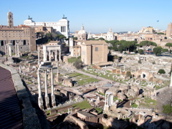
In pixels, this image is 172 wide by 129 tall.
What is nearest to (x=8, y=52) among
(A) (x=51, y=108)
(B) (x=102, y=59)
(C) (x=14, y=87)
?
(B) (x=102, y=59)

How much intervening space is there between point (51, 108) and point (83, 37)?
2123 inches

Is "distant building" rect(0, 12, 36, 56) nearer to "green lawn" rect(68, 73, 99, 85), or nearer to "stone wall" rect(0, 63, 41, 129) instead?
"green lawn" rect(68, 73, 99, 85)

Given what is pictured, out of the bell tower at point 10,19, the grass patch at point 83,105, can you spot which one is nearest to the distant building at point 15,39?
the bell tower at point 10,19

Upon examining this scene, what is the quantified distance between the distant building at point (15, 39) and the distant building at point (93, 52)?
2069 cm

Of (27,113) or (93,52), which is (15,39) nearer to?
(93,52)

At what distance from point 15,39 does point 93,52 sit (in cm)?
2654

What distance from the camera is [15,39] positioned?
5294 centimetres

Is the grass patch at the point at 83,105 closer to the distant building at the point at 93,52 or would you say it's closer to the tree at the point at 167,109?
the tree at the point at 167,109

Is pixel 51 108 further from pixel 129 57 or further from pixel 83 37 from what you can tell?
pixel 83 37

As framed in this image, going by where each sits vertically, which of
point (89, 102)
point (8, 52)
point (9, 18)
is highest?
point (9, 18)

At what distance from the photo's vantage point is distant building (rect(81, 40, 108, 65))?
1640 inches

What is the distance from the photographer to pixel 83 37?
226 ft

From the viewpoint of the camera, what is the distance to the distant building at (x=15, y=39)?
166 ft

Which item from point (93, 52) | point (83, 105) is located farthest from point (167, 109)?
point (93, 52)
